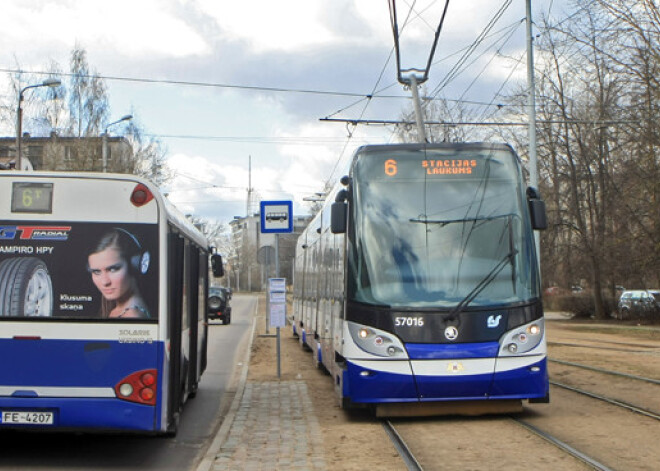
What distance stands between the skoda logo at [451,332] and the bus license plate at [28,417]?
4.45m

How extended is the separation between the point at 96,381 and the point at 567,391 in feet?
25.2

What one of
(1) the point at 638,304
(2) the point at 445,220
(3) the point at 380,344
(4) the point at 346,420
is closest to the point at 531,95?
(2) the point at 445,220

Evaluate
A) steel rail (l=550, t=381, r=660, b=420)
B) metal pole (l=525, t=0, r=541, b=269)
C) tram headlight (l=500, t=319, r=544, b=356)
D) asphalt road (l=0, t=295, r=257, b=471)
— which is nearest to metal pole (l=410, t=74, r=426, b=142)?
metal pole (l=525, t=0, r=541, b=269)

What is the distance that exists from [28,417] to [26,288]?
1.10 m

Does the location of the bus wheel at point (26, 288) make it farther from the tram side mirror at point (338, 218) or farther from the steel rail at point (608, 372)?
the steel rail at point (608, 372)

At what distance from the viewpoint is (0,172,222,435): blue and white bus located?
7.34 meters

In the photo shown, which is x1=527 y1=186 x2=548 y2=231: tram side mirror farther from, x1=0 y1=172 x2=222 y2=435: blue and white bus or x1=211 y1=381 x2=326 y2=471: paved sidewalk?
x1=0 y1=172 x2=222 y2=435: blue and white bus

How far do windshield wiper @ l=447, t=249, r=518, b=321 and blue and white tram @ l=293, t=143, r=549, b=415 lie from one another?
12 millimetres

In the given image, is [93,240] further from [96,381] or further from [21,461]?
[21,461]

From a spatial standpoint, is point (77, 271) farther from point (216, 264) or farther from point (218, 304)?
point (218, 304)

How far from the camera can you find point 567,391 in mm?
12656

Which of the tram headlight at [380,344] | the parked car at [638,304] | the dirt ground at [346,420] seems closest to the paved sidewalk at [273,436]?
the dirt ground at [346,420]

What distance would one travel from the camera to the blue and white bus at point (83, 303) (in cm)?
734

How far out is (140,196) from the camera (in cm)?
761
